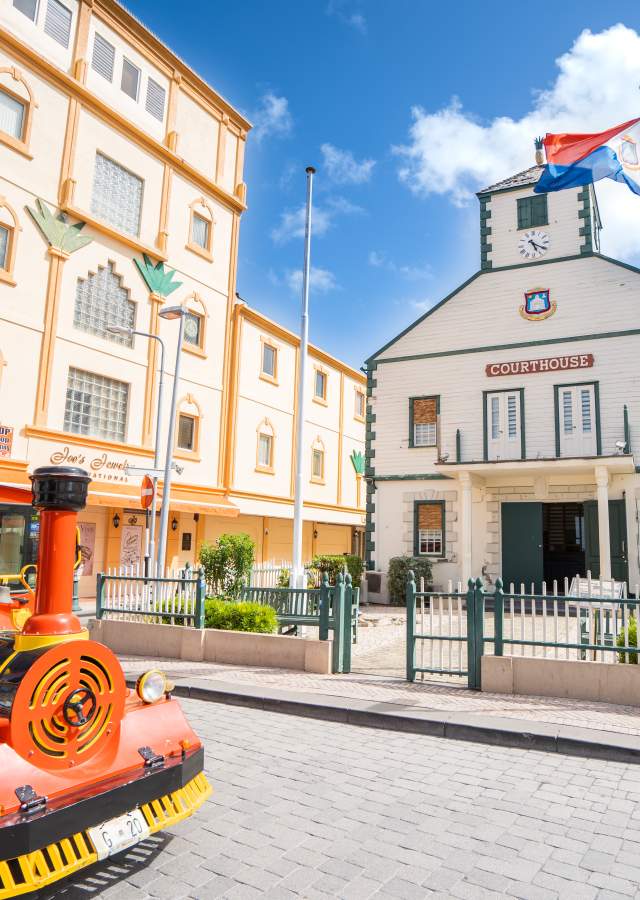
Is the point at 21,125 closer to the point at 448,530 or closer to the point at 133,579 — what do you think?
the point at 133,579

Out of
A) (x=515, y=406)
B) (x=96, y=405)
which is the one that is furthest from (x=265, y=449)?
(x=515, y=406)

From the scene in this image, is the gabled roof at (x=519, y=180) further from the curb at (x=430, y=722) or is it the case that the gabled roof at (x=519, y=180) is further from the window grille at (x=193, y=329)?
the curb at (x=430, y=722)

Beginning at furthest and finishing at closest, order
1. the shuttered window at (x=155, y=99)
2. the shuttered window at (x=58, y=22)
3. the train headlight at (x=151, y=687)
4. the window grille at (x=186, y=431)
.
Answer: the window grille at (x=186, y=431) → the shuttered window at (x=155, y=99) → the shuttered window at (x=58, y=22) → the train headlight at (x=151, y=687)

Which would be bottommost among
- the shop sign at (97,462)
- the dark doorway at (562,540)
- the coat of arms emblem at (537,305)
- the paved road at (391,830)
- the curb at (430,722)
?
the paved road at (391,830)

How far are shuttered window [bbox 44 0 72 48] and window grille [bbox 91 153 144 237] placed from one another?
11.5ft

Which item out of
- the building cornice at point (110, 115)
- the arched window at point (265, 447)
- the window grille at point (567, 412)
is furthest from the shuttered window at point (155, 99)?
the window grille at point (567, 412)

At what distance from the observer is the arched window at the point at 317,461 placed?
32531 millimetres

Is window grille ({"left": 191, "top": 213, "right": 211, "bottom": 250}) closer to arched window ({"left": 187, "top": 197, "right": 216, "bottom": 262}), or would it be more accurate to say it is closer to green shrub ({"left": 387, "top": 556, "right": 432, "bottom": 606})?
arched window ({"left": 187, "top": 197, "right": 216, "bottom": 262})

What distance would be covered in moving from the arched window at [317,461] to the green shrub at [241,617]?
70.9 feet

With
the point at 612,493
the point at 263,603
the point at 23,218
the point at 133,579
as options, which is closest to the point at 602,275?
the point at 612,493

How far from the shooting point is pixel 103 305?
21359 millimetres

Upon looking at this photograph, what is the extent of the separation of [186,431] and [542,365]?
1287 centimetres

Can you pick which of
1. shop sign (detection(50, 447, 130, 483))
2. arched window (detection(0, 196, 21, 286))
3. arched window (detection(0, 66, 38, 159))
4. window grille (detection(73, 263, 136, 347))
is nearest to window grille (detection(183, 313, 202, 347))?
window grille (detection(73, 263, 136, 347))

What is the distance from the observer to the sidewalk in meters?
6.27
